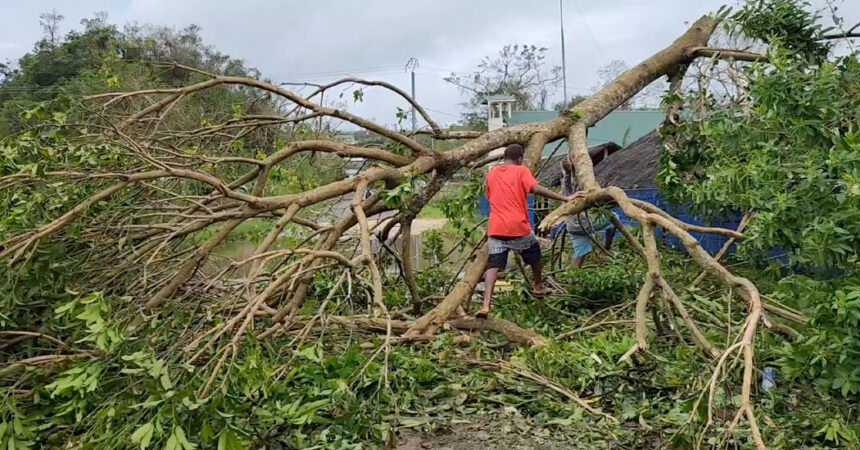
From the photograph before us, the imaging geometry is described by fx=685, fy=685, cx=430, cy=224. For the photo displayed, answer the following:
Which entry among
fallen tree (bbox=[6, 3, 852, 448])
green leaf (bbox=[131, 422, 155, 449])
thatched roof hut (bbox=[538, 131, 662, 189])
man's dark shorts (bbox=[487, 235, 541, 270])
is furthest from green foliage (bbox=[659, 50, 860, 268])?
thatched roof hut (bbox=[538, 131, 662, 189])

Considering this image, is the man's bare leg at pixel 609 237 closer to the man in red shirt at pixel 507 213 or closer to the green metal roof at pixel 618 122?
the man in red shirt at pixel 507 213

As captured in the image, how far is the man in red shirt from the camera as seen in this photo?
4961 millimetres

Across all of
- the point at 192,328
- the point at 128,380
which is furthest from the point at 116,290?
the point at 128,380

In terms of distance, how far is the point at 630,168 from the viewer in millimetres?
10844

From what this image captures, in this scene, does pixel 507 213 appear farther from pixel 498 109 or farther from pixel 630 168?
pixel 498 109

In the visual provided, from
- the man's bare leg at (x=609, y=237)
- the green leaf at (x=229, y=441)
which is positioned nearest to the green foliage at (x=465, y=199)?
the man's bare leg at (x=609, y=237)

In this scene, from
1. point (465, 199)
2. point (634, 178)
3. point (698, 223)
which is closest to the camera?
point (465, 199)

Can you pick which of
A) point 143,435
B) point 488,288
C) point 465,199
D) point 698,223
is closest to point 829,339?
point 488,288

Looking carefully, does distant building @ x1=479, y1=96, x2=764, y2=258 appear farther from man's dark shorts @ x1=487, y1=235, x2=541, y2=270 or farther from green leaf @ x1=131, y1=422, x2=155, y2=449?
green leaf @ x1=131, y1=422, x2=155, y2=449

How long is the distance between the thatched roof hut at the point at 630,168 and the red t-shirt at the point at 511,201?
15.3 ft

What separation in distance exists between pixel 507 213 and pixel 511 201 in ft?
0.30

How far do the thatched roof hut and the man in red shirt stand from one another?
15.1 feet

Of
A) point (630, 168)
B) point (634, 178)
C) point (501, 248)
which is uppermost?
point (630, 168)

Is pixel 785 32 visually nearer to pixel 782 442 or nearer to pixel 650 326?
pixel 650 326
